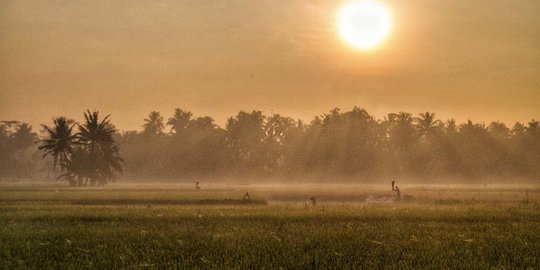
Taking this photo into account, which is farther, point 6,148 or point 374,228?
point 6,148

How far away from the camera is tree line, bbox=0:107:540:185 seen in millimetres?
116250

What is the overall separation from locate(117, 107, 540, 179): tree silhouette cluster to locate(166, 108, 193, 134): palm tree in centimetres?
35

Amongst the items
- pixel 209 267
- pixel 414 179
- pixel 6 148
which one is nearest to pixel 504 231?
pixel 209 267

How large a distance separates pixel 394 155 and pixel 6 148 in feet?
347

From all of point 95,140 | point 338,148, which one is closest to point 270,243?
point 95,140

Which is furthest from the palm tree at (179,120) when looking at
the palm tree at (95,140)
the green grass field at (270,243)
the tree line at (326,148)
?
the green grass field at (270,243)

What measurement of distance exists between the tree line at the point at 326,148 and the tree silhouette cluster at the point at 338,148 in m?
0.24

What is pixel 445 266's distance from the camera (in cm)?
1185

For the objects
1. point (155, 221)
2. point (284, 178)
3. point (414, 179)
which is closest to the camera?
point (155, 221)

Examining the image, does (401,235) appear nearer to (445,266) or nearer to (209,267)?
(445,266)

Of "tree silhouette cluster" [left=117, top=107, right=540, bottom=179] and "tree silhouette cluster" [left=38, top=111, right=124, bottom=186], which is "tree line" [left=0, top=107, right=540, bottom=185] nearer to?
"tree silhouette cluster" [left=117, top=107, right=540, bottom=179]

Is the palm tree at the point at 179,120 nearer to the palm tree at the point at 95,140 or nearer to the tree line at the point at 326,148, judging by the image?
the tree line at the point at 326,148

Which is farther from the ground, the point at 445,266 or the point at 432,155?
the point at 432,155

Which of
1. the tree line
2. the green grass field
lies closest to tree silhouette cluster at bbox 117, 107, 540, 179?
the tree line
